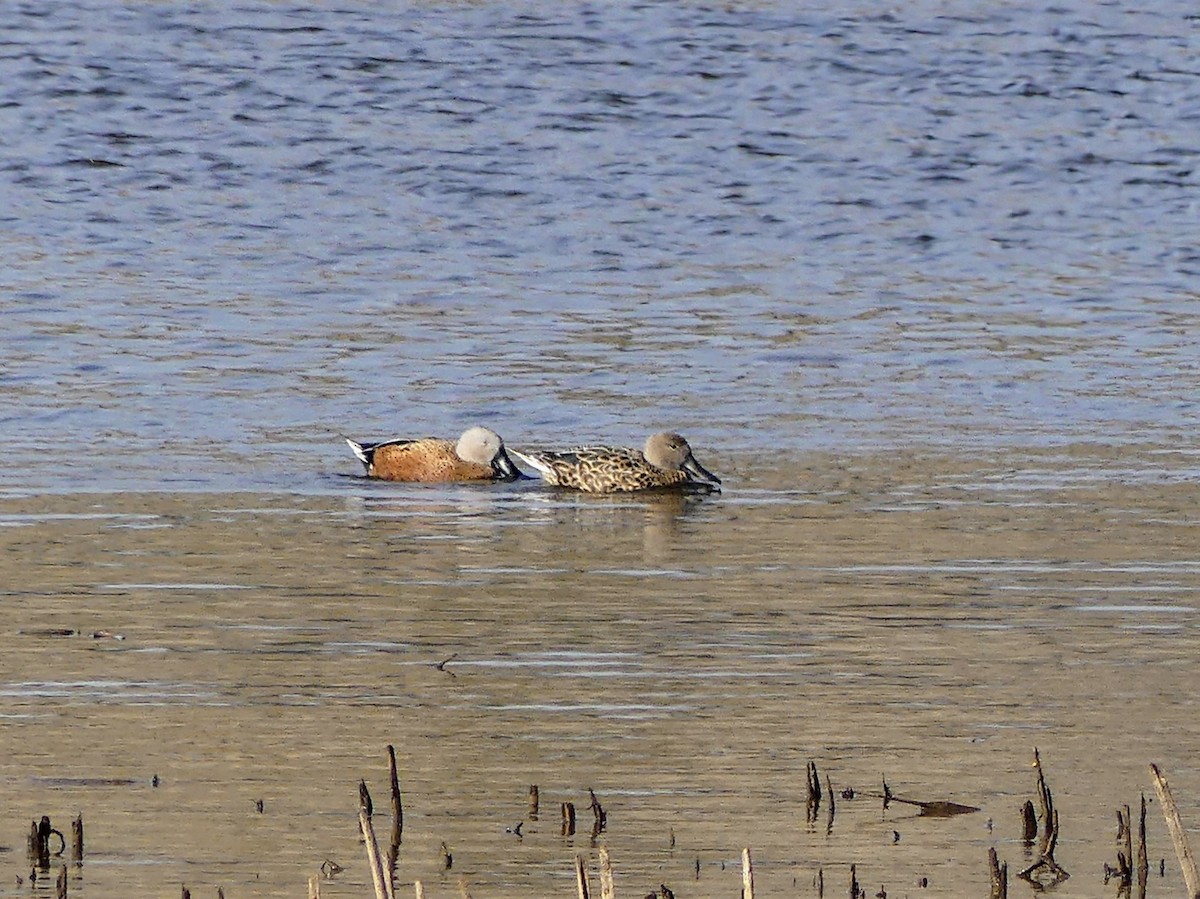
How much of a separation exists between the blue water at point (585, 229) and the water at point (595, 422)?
0.23ft

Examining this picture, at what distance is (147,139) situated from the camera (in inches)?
990

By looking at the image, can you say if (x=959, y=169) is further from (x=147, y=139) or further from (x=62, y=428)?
(x=62, y=428)

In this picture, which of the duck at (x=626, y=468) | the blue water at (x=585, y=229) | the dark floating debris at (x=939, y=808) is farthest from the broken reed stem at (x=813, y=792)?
the duck at (x=626, y=468)

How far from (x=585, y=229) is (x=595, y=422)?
7.32 meters

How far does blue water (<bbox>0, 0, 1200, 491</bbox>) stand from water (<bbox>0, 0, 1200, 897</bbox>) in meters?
0.07

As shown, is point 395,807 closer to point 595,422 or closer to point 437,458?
point 437,458

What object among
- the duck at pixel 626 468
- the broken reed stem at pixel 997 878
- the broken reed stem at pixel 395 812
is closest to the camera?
the broken reed stem at pixel 997 878

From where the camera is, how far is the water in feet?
22.1

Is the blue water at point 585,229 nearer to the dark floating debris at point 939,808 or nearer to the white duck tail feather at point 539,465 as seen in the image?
the white duck tail feather at point 539,465

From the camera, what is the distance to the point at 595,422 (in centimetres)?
1398

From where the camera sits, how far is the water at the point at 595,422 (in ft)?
22.1

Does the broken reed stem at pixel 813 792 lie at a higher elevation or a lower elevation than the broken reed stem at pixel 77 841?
lower

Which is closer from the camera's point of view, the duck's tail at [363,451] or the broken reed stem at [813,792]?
the broken reed stem at [813,792]

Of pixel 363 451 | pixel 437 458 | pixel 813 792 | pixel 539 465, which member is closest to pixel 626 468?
pixel 539 465
